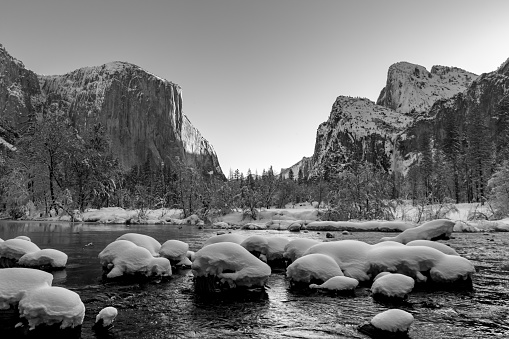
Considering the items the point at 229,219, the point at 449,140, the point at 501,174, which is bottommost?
the point at 229,219

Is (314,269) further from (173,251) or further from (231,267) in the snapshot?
(173,251)

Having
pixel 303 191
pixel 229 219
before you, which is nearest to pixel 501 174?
pixel 229 219

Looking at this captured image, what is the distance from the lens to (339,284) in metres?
11.1

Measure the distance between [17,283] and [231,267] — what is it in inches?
229

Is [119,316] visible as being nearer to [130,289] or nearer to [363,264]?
[130,289]

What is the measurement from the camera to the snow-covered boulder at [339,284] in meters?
11.1

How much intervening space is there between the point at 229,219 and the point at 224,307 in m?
53.7

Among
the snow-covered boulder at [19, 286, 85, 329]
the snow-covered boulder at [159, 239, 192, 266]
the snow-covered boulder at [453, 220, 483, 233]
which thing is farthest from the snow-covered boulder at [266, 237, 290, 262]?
the snow-covered boulder at [453, 220, 483, 233]

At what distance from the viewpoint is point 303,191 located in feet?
397

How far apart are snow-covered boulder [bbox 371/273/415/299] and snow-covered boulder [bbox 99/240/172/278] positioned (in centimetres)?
763

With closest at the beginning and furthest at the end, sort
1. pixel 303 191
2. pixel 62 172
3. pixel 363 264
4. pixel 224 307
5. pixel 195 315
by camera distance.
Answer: pixel 195 315
pixel 224 307
pixel 363 264
pixel 62 172
pixel 303 191

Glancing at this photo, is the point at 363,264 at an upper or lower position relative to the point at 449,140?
lower

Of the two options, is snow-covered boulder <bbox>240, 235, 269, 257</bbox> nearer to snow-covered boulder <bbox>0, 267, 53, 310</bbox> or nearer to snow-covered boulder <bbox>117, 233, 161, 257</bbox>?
snow-covered boulder <bbox>117, 233, 161, 257</bbox>

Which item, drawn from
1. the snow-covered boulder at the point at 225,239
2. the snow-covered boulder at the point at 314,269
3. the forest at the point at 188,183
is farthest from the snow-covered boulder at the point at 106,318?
the forest at the point at 188,183
